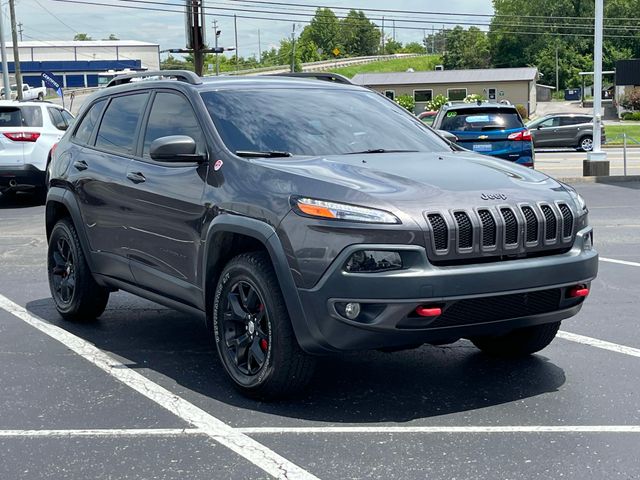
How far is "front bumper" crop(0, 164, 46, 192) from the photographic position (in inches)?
627

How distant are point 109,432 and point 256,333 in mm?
894

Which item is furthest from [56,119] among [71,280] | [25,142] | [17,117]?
[71,280]

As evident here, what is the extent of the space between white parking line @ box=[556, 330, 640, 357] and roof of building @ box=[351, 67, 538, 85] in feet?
254

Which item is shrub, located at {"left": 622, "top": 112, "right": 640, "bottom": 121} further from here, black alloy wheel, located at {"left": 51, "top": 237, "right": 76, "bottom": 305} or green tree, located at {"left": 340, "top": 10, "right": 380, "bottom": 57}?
green tree, located at {"left": 340, "top": 10, "right": 380, "bottom": 57}

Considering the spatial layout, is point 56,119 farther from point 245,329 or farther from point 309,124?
point 245,329

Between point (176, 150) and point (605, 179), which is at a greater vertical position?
point (176, 150)

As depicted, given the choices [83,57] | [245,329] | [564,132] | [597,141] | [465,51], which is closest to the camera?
[245,329]

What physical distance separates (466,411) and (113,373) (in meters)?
2.13

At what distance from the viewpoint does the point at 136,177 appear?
5.97m

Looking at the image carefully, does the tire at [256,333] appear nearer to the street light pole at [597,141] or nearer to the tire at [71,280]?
the tire at [71,280]

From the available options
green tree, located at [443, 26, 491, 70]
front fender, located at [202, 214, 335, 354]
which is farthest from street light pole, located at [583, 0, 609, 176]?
green tree, located at [443, 26, 491, 70]

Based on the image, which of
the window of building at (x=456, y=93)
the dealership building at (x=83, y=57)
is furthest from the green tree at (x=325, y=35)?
the window of building at (x=456, y=93)

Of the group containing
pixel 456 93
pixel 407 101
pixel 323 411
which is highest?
pixel 323 411

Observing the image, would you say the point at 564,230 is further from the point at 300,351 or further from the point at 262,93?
the point at 262,93
